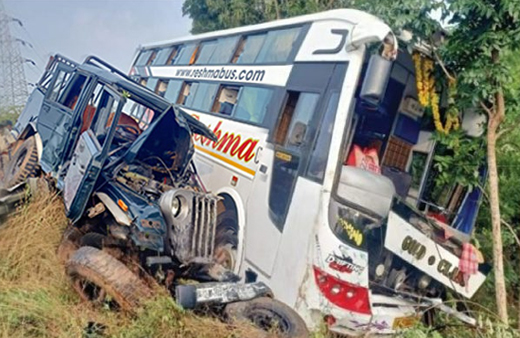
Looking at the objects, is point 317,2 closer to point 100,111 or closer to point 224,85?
point 224,85

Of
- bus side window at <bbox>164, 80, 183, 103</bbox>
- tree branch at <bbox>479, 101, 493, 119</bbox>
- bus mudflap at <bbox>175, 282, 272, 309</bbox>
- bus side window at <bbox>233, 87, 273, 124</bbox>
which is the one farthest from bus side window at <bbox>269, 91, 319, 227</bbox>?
bus side window at <bbox>164, 80, 183, 103</bbox>

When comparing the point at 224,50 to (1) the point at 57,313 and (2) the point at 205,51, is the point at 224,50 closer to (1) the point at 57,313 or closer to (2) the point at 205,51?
(2) the point at 205,51

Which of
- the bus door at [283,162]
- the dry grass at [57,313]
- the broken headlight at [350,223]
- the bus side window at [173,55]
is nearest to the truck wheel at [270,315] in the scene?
the dry grass at [57,313]

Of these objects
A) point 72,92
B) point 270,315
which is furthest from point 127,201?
point 72,92

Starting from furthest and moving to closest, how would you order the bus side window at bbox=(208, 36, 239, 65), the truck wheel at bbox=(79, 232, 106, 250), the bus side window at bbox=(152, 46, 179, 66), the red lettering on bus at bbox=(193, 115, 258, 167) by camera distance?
the bus side window at bbox=(152, 46, 179, 66) → the bus side window at bbox=(208, 36, 239, 65) → the red lettering on bus at bbox=(193, 115, 258, 167) → the truck wheel at bbox=(79, 232, 106, 250)

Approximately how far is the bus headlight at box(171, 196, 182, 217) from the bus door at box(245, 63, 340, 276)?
0.82 m

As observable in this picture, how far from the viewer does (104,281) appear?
3.79 m

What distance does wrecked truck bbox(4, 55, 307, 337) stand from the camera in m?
3.93

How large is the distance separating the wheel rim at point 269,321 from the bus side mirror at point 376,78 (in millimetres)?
2075

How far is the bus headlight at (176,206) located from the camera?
4.39 metres

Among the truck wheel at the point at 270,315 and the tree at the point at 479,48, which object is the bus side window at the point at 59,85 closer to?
the truck wheel at the point at 270,315

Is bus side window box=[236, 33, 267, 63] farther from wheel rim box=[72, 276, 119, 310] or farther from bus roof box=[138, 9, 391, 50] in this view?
wheel rim box=[72, 276, 119, 310]

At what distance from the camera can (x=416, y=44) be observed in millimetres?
4336

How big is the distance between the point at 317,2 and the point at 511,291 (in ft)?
35.9
